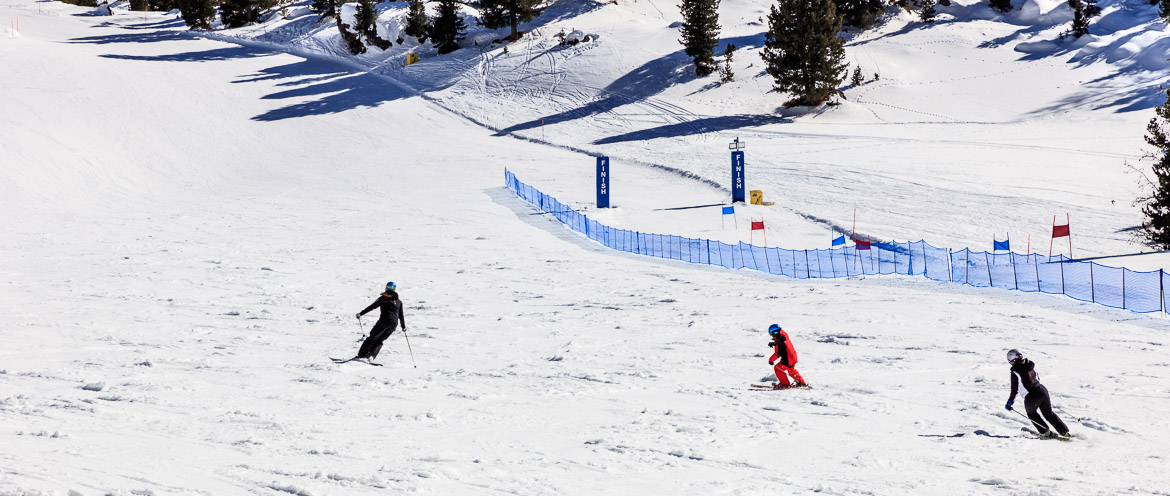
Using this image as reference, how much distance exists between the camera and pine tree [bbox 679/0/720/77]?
52.7 m

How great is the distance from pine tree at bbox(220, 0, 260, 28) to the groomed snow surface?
6280 millimetres

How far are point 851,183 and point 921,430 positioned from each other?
25.3 metres

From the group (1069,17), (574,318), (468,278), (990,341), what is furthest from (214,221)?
(1069,17)

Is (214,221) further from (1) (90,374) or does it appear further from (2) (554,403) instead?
(2) (554,403)

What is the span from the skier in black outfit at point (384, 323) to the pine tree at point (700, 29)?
41.7 metres

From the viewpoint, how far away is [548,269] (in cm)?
2430

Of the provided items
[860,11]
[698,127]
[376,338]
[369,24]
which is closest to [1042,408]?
[376,338]

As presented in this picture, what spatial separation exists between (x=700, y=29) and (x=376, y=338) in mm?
42138

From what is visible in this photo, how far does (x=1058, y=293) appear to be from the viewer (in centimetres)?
1953

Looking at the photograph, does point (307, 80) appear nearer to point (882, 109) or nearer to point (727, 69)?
point (727, 69)

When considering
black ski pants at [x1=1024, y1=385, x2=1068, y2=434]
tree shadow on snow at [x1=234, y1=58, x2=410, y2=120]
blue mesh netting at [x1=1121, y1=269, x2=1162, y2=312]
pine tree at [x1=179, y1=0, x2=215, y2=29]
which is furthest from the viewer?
pine tree at [x1=179, y1=0, x2=215, y2=29]

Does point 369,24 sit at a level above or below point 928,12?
above

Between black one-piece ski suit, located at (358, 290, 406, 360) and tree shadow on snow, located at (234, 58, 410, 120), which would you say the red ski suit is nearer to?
black one-piece ski suit, located at (358, 290, 406, 360)

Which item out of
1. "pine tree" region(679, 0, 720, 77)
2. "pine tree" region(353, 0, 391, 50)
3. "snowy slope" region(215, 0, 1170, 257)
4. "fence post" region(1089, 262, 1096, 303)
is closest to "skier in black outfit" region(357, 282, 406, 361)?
"fence post" region(1089, 262, 1096, 303)
